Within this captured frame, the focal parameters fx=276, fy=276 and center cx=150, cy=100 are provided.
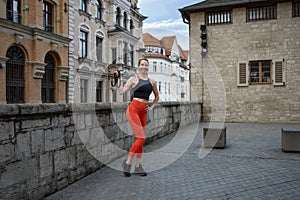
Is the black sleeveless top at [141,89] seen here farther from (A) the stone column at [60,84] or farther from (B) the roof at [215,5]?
(A) the stone column at [60,84]

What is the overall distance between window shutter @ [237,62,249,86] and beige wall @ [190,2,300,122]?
0.66 ft

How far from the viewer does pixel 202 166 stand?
4.94 metres

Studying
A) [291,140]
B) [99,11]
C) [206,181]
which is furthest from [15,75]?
[206,181]

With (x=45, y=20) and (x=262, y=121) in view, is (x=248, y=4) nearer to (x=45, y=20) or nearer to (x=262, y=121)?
(x=262, y=121)

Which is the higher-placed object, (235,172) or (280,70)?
(280,70)

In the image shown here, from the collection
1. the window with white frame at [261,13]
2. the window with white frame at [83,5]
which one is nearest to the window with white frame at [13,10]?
the window with white frame at [83,5]

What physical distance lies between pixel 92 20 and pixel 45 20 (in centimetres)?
551

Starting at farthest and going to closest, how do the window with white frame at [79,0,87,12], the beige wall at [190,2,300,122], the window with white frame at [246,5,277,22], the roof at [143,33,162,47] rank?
1. the roof at [143,33,162,47]
2. the window with white frame at [79,0,87,12]
3. the window with white frame at [246,5,277,22]
4. the beige wall at [190,2,300,122]

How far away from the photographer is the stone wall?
2.83 metres

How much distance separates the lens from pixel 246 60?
1455 cm

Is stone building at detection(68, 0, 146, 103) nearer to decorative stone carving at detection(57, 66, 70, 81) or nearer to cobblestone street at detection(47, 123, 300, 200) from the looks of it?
decorative stone carving at detection(57, 66, 70, 81)

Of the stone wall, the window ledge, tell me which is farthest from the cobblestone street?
the window ledge

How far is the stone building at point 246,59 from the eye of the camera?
1396 cm

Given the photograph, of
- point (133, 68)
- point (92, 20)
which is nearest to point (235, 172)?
point (92, 20)
